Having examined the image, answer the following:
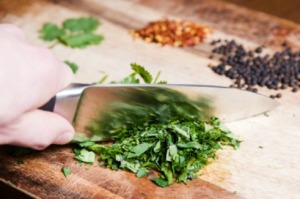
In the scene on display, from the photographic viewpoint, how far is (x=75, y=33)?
2566 mm

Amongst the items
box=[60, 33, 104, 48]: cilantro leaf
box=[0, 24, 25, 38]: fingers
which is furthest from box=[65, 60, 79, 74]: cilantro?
box=[0, 24, 25, 38]: fingers

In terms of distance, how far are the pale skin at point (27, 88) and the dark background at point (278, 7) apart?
1.61 m

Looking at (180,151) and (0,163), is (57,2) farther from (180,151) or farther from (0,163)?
(180,151)

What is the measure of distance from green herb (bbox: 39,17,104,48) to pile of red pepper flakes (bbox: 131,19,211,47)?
0.21 meters

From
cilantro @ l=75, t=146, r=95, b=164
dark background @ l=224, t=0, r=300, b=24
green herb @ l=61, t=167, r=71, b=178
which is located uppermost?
dark background @ l=224, t=0, r=300, b=24

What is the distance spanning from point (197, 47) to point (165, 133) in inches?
28.6

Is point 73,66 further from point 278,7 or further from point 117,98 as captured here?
point 278,7

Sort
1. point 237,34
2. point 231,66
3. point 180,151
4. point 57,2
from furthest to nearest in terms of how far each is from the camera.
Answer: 1. point 57,2
2. point 237,34
3. point 231,66
4. point 180,151

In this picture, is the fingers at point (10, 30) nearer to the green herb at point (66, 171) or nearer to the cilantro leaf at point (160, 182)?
the green herb at point (66, 171)

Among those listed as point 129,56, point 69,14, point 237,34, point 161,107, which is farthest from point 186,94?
point 69,14

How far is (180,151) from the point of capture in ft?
6.03

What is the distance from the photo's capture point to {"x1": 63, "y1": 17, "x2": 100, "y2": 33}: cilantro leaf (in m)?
2.57

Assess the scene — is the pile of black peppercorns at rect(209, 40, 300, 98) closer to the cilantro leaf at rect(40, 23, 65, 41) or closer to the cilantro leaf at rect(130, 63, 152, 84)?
the cilantro leaf at rect(130, 63, 152, 84)

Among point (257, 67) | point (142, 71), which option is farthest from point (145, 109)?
point (257, 67)
